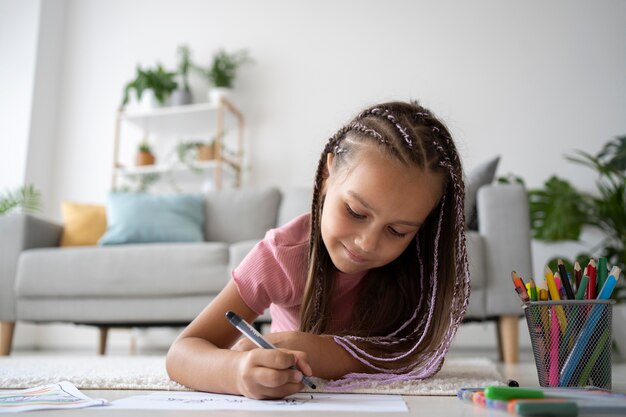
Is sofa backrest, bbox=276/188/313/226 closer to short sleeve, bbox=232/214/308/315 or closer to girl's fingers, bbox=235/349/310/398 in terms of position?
short sleeve, bbox=232/214/308/315

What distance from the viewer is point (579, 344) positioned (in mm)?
778

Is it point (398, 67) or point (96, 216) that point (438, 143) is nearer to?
point (96, 216)

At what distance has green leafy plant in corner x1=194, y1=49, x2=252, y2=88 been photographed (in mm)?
3377

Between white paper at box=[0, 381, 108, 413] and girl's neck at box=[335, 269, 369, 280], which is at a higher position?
girl's neck at box=[335, 269, 369, 280]

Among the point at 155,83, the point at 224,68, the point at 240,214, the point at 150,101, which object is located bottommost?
the point at 240,214

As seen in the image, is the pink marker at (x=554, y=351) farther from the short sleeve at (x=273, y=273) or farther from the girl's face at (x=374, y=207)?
the short sleeve at (x=273, y=273)

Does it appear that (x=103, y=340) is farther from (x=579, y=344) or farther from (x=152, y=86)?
(x=579, y=344)

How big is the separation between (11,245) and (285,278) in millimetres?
1768

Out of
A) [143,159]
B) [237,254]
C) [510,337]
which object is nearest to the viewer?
[510,337]

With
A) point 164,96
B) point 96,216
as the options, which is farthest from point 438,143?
point 164,96

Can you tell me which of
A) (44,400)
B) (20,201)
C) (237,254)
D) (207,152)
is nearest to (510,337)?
(237,254)

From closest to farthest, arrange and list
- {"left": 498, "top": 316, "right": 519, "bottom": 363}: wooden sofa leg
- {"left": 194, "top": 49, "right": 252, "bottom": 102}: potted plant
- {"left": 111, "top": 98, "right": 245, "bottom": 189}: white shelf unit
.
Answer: {"left": 498, "top": 316, "right": 519, "bottom": 363}: wooden sofa leg
{"left": 111, "top": 98, "right": 245, "bottom": 189}: white shelf unit
{"left": 194, "top": 49, "right": 252, "bottom": 102}: potted plant

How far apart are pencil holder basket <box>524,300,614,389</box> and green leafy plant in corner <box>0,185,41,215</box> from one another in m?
2.74

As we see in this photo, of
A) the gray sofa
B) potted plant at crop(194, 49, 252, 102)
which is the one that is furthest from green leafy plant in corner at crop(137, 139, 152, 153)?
the gray sofa
